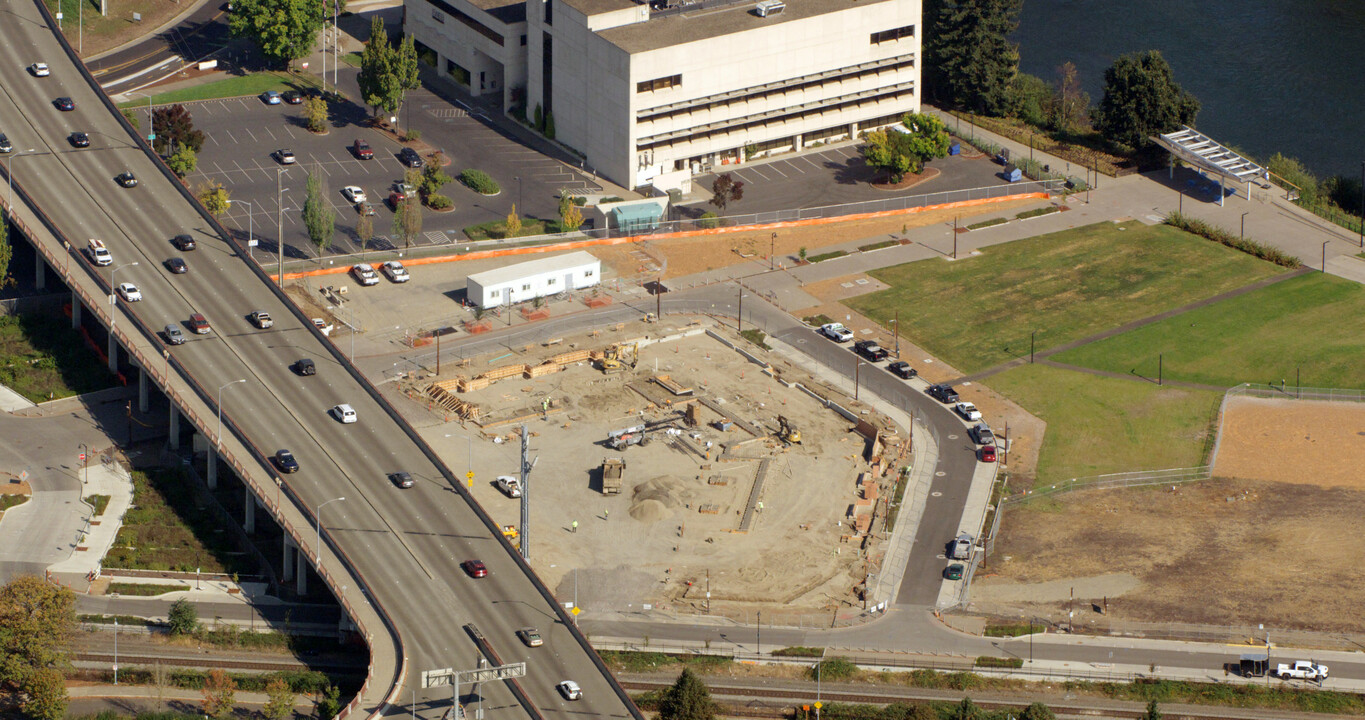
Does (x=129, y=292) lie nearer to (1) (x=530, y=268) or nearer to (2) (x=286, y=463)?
(2) (x=286, y=463)

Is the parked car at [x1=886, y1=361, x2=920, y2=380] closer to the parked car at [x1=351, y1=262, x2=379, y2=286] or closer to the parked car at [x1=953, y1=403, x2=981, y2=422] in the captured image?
the parked car at [x1=953, y1=403, x2=981, y2=422]

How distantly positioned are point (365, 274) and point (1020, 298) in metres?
62.4

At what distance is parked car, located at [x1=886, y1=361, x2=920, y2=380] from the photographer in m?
177

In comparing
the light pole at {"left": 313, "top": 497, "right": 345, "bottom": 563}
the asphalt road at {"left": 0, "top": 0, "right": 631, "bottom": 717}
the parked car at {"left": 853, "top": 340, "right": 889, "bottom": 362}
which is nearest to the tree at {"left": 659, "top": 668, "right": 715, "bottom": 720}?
the asphalt road at {"left": 0, "top": 0, "right": 631, "bottom": 717}

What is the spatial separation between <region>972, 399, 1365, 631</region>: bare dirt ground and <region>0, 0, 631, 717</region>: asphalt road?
117 ft

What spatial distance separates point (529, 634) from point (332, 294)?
200 feet

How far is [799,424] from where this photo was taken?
168m

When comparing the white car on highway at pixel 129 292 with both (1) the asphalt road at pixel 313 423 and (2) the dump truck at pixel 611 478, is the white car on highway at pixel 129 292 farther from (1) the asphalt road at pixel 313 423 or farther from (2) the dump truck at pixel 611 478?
(2) the dump truck at pixel 611 478

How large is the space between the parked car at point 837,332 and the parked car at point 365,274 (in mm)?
42164

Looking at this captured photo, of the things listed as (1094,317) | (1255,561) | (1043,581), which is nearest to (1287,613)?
(1255,561)

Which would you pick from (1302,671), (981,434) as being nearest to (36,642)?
(981,434)

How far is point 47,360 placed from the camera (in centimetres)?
17175

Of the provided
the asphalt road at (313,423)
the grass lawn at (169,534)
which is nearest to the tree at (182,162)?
the asphalt road at (313,423)

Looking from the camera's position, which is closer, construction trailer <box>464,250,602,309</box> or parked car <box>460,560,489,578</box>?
parked car <box>460,560,489,578</box>
